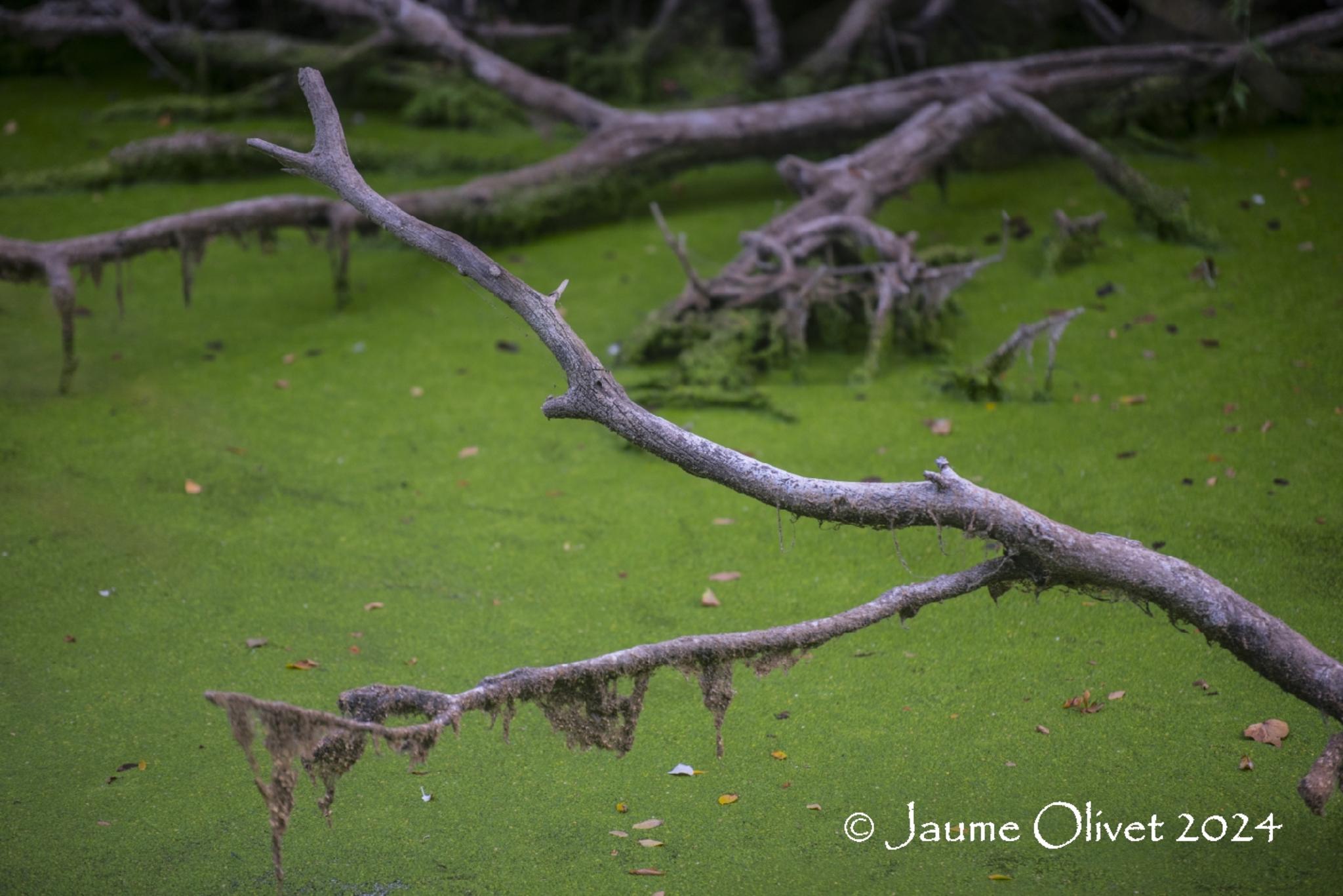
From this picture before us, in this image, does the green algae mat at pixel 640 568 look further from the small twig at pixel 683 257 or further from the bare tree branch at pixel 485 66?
the bare tree branch at pixel 485 66

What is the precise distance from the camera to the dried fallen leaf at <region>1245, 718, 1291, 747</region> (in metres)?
2.54

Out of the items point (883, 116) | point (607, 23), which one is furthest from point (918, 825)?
point (607, 23)

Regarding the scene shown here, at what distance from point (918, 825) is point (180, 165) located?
18.1ft

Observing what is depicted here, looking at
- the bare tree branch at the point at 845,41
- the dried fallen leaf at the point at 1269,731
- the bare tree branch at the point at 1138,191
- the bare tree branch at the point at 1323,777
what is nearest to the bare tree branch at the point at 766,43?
the bare tree branch at the point at 845,41

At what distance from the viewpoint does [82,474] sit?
3.90 metres

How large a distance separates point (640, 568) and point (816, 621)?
1393 mm

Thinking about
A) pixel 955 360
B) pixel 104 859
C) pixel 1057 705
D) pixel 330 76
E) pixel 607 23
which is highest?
pixel 607 23

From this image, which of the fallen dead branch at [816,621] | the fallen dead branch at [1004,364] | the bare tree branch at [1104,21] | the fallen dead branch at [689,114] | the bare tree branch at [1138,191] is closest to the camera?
the fallen dead branch at [816,621]

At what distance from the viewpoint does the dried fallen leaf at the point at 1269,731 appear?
2.54 metres

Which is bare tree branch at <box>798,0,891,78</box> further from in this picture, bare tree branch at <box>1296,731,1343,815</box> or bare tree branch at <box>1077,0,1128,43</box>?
bare tree branch at <box>1296,731,1343,815</box>

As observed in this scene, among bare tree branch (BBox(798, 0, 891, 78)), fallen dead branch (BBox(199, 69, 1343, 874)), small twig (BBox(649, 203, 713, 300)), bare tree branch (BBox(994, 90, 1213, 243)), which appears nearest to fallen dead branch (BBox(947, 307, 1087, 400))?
small twig (BBox(649, 203, 713, 300))

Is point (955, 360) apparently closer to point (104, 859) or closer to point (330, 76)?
point (104, 859)

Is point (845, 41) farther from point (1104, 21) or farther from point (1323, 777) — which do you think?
point (1323, 777)

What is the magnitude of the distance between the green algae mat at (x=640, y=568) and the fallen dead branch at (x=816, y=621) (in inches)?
17.5
